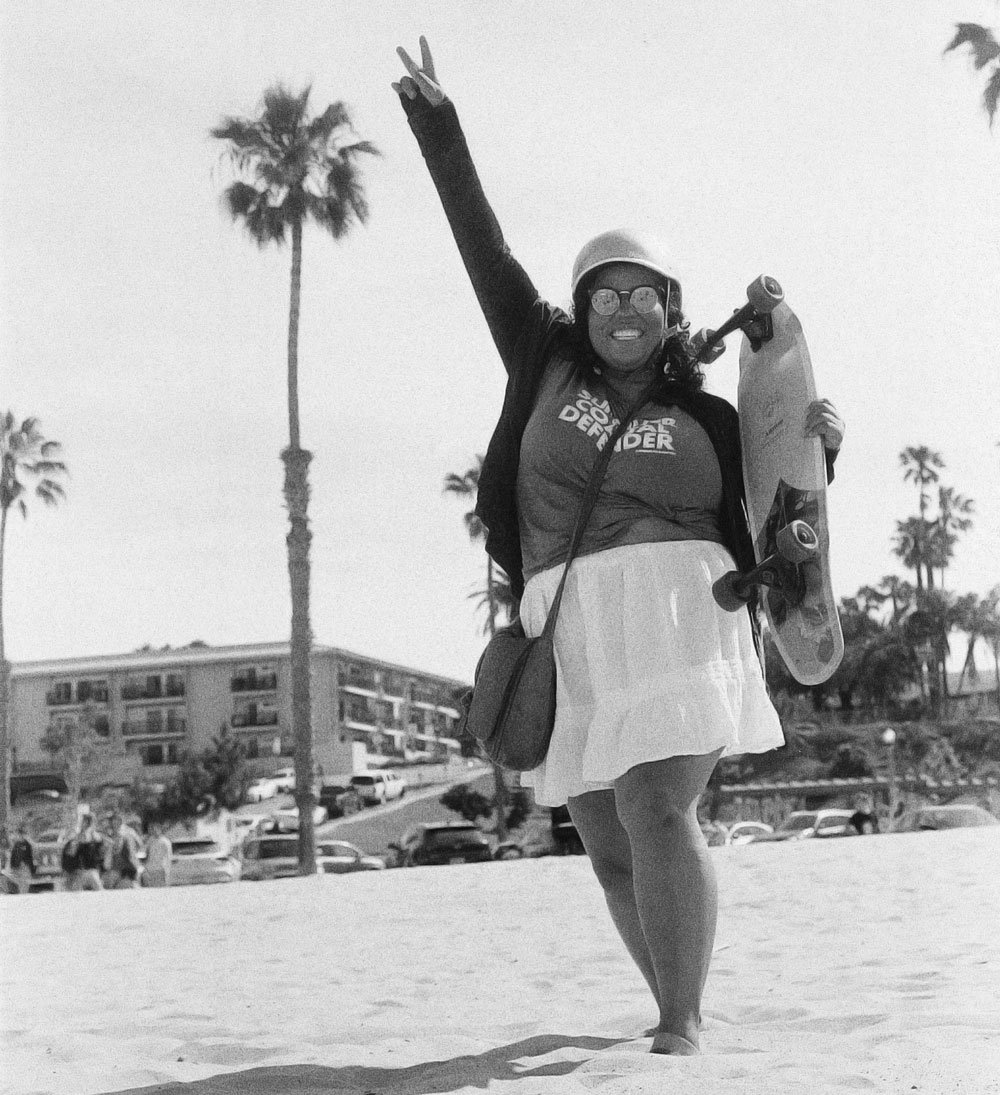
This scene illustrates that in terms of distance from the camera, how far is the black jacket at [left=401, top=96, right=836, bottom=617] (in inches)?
119

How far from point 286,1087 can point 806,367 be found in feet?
5.88

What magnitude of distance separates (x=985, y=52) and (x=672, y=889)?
16.7m

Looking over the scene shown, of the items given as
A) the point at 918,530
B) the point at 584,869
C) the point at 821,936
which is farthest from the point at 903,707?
the point at 821,936

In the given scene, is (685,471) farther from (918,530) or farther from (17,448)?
(918,530)

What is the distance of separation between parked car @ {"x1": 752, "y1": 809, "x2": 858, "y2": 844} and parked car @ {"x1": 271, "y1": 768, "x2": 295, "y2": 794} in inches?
1316

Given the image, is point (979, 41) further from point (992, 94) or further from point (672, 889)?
point (672, 889)

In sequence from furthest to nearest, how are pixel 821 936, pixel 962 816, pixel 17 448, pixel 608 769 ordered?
pixel 17 448
pixel 962 816
pixel 821 936
pixel 608 769

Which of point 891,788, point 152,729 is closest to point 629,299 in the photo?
point 891,788

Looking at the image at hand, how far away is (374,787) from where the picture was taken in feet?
165

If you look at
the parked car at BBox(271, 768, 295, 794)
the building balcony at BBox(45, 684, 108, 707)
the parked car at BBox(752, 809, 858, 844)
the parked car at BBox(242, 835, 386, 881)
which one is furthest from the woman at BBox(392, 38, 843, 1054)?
the building balcony at BBox(45, 684, 108, 707)

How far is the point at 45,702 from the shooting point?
71.9 metres

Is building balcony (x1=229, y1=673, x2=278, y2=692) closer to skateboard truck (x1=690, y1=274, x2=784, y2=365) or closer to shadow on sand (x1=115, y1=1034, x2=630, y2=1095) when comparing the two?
shadow on sand (x1=115, y1=1034, x2=630, y2=1095)

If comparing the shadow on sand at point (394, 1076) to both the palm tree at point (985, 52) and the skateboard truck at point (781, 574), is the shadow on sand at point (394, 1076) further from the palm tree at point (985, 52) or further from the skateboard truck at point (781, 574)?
the palm tree at point (985, 52)

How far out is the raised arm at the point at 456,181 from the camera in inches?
123
